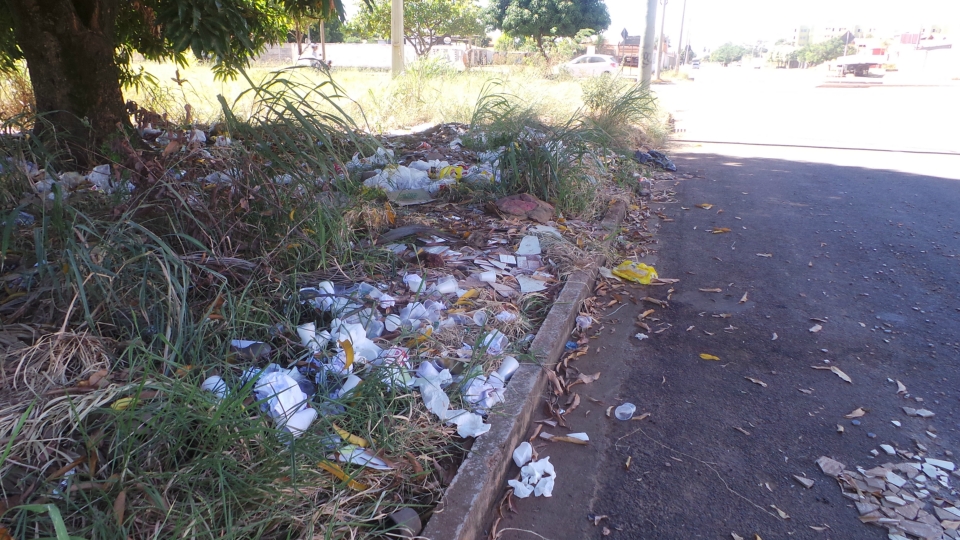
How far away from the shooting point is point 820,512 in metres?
2.41

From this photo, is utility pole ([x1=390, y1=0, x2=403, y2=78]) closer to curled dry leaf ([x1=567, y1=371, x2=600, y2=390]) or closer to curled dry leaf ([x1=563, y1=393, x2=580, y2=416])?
curled dry leaf ([x1=567, y1=371, x2=600, y2=390])

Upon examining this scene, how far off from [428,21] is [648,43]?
28.7 metres

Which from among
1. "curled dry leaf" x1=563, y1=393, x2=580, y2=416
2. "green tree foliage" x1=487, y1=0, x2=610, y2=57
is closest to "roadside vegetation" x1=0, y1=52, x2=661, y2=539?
"curled dry leaf" x1=563, y1=393, x2=580, y2=416

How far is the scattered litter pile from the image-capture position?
2.33m

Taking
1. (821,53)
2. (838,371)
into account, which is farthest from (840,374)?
(821,53)

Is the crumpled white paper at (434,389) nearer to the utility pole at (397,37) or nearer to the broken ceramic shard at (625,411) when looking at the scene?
the broken ceramic shard at (625,411)

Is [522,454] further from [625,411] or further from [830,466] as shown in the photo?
[830,466]

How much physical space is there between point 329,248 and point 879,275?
412 cm

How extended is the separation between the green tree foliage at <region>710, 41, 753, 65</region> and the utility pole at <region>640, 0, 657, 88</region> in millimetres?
131442

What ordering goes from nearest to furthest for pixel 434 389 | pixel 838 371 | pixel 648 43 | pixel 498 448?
pixel 498 448 → pixel 434 389 → pixel 838 371 → pixel 648 43

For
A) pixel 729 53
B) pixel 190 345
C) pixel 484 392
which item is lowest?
pixel 484 392

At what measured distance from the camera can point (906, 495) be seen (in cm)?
248

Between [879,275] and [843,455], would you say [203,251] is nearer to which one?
[843,455]

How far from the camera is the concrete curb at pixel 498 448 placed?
2.18 meters
